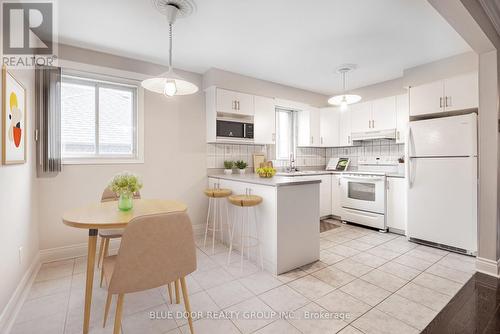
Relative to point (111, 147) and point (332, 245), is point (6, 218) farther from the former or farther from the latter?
point (332, 245)

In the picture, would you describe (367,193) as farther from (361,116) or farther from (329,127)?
(329,127)

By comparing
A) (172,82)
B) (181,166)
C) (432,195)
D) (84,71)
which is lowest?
(432,195)

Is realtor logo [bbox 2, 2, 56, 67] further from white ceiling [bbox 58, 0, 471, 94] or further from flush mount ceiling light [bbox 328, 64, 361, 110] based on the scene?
flush mount ceiling light [bbox 328, 64, 361, 110]

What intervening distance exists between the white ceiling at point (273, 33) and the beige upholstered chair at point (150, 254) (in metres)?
1.90

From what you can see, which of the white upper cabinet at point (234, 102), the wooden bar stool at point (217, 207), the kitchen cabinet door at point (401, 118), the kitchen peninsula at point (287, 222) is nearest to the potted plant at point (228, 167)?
the wooden bar stool at point (217, 207)

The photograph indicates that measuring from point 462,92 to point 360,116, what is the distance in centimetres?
156

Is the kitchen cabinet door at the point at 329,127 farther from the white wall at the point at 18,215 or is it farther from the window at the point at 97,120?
the white wall at the point at 18,215

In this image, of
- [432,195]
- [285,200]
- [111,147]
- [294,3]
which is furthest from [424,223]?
[111,147]

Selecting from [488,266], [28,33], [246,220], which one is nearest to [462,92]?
[488,266]

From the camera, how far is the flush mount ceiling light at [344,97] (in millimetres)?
3045

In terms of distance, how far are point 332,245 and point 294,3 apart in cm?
284

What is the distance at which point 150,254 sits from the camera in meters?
1.33

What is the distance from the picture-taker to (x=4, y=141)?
67.4 inches

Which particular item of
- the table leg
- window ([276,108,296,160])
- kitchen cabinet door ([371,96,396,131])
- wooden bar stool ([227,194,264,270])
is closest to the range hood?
kitchen cabinet door ([371,96,396,131])
